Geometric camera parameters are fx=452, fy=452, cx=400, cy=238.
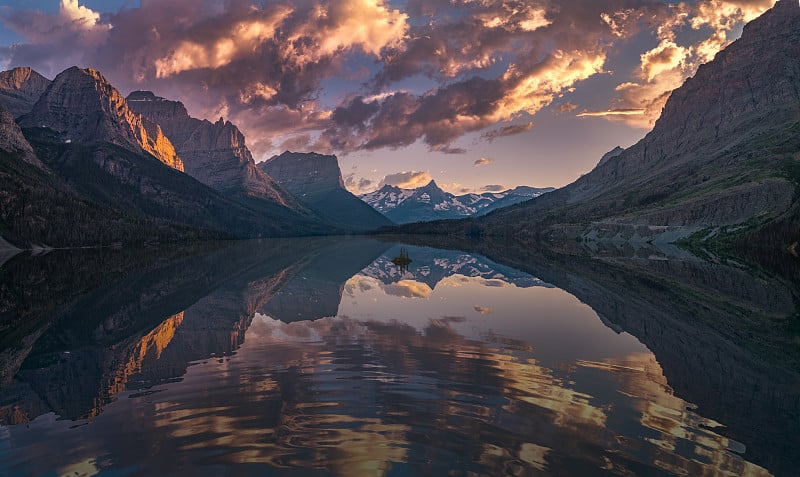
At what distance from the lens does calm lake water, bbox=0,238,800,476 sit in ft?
45.1

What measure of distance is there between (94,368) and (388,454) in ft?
60.4

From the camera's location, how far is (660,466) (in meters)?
13.2

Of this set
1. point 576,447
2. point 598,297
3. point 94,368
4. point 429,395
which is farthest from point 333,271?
point 576,447

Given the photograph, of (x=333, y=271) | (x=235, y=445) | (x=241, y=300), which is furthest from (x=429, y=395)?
(x=333, y=271)

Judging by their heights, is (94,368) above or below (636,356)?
below

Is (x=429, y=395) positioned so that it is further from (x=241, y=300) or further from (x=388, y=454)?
(x=241, y=300)

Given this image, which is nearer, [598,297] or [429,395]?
[429,395]

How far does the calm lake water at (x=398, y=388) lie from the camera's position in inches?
541

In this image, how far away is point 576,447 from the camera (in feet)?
46.8

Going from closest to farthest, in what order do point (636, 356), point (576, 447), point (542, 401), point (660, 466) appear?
point (660, 466) < point (576, 447) < point (542, 401) < point (636, 356)

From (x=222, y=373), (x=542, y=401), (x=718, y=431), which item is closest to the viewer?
(x=718, y=431)

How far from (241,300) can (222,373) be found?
2625 centimetres

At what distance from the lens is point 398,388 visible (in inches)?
787

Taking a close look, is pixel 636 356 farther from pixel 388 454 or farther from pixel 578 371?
pixel 388 454
